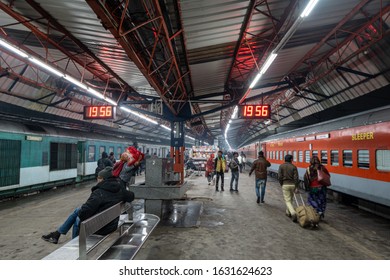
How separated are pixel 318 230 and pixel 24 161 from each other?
454 inches

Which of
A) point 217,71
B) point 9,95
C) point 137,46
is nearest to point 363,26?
point 217,71

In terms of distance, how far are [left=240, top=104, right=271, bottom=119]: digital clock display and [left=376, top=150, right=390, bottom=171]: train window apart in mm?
4694

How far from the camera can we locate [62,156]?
45.5ft

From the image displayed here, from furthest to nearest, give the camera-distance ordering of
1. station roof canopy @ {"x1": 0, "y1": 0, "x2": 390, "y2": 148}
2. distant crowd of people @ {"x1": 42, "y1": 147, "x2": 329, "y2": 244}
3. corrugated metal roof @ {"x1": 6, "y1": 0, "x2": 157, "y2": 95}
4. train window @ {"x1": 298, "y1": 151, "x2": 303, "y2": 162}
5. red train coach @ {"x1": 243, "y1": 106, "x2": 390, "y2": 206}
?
1. train window @ {"x1": 298, "y1": 151, "x2": 303, "y2": 162}
2. red train coach @ {"x1": 243, "y1": 106, "x2": 390, "y2": 206}
3. station roof canopy @ {"x1": 0, "y1": 0, "x2": 390, "y2": 148}
4. corrugated metal roof @ {"x1": 6, "y1": 0, "x2": 157, "y2": 95}
5. distant crowd of people @ {"x1": 42, "y1": 147, "x2": 329, "y2": 244}

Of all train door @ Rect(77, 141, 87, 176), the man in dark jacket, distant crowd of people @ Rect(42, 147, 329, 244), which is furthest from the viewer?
train door @ Rect(77, 141, 87, 176)

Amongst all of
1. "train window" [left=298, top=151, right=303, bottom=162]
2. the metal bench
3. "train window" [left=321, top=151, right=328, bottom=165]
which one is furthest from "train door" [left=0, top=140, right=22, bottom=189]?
"train window" [left=298, top=151, right=303, bottom=162]

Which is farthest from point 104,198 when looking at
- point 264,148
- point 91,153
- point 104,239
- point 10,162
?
point 264,148

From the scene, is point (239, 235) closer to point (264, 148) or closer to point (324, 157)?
point (324, 157)

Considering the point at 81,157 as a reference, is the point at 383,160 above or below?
above

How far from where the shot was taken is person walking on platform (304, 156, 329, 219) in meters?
7.23

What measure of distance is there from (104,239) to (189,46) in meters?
5.73

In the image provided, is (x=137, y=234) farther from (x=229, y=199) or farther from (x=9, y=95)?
(x=9, y=95)

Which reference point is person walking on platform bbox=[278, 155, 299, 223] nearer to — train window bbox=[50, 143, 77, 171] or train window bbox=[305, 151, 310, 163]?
train window bbox=[305, 151, 310, 163]

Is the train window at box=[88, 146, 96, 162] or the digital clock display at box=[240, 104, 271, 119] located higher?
the digital clock display at box=[240, 104, 271, 119]
